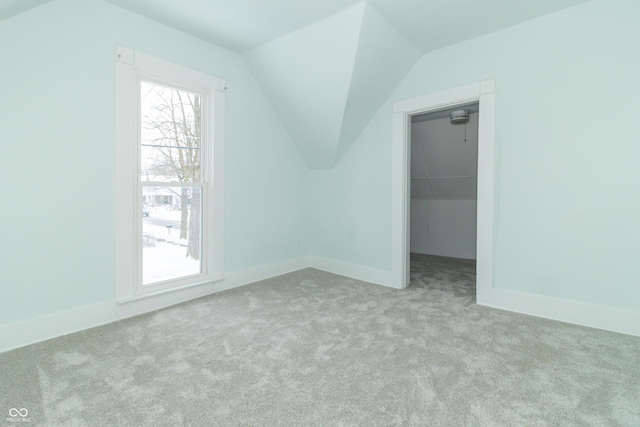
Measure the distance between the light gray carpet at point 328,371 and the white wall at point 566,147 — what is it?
44 cm

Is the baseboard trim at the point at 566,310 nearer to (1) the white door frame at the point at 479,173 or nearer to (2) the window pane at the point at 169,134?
(1) the white door frame at the point at 479,173

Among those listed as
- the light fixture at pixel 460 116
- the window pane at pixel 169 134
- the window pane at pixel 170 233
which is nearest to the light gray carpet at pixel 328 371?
the window pane at pixel 170 233

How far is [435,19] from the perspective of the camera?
2611 mm

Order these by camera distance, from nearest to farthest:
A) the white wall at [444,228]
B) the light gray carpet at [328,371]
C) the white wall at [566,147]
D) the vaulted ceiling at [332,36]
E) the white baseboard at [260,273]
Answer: the light gray carpet at [328,371] < the white wall at [566,147] < the vaulted ceiling at [332,36] < the white baseboard at [260,273] < the white wall at [444,228]

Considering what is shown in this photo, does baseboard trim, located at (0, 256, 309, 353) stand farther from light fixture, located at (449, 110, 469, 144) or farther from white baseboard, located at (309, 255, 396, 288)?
light fixture, located at (449, 110, 469, 144)

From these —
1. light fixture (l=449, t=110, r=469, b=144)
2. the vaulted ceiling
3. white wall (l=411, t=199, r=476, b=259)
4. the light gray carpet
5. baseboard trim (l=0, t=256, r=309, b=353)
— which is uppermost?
the vaulted ceiling

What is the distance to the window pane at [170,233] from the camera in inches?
109

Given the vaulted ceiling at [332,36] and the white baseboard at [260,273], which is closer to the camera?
the vaulted ceiling at [332,36]

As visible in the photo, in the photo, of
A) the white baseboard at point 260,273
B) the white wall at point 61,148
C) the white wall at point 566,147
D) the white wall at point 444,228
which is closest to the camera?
the white wall at point 61,148

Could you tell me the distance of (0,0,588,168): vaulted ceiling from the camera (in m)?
2.43

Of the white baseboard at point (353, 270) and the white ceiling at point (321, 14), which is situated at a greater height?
the white ceiling at point (321, 14)

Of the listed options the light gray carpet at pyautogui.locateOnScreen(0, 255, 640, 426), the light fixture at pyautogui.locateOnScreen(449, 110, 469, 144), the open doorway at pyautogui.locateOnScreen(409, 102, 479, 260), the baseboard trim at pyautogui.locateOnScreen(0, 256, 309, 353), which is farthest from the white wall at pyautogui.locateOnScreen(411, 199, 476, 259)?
the baseboard trim at pyautogui.locateOnScreen(0, 256, 309, 353)

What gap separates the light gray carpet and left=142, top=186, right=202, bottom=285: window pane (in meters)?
0.42

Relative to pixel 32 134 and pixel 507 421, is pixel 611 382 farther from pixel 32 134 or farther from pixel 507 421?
pixel 32 134
